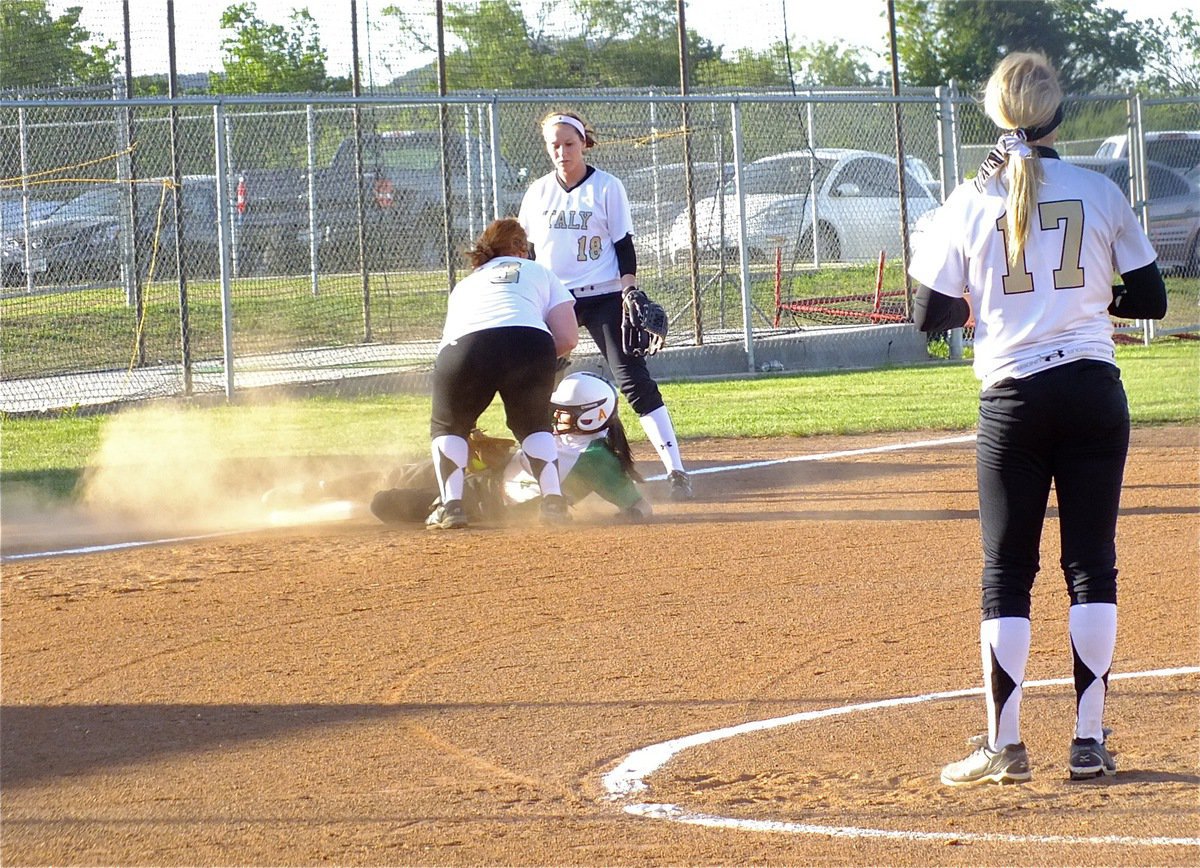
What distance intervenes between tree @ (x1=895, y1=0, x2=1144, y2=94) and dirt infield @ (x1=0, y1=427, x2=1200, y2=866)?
35.1 meters

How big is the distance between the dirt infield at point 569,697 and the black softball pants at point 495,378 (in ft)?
2.08

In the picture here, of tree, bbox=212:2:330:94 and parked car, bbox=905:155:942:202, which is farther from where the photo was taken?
parked car, bbox=905:155:942:202

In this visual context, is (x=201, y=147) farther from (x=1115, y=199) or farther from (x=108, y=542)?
(x=1115, y=199)

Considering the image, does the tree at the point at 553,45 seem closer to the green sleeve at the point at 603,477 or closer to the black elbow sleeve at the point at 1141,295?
the green sleeve at the point at 603,477

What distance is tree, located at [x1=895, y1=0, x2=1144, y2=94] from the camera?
40906mm

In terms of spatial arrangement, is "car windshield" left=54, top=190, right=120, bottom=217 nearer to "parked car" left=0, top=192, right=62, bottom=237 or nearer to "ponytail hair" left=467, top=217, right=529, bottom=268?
"parked car" left=0, top=192, right=62, bottom=237

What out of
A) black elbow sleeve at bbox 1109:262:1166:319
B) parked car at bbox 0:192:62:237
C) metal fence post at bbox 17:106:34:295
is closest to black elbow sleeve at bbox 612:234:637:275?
black elbow sleeve at bbox 1109:262:1166:319

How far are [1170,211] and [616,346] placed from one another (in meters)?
12.6

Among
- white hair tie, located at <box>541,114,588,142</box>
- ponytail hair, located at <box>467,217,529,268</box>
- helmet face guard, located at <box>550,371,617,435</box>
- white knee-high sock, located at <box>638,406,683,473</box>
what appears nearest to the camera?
ponytail hair, located at <box>467,217,529,268</box>

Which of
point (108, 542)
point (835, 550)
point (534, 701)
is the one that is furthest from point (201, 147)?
point (534, 701)

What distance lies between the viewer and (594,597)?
255 inches

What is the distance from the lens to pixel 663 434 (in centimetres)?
910

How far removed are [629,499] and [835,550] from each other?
1.48 meters

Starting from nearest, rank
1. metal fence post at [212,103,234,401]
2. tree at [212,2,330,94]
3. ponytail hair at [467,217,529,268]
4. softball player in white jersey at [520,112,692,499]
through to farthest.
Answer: ponytail hair at [467,217,529,268] < softball player in white jersey at [520,112,692,499] < metal fence post at [212,103,234,401] < tree at [212,2,330,94]
